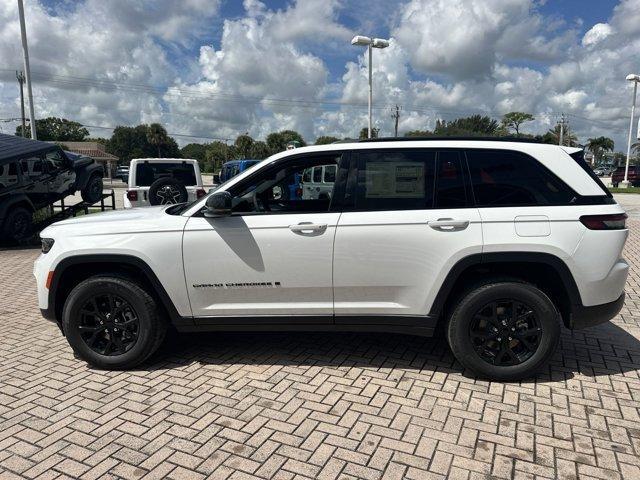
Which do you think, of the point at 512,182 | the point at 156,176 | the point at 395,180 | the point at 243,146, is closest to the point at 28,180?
the point at 156,176

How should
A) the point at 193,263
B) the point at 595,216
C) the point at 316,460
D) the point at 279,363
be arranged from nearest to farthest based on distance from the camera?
the point at 316,460, the point at 595,216, the point at 193,263, the point at 279,363

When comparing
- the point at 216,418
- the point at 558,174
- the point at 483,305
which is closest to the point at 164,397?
the point at 216,418

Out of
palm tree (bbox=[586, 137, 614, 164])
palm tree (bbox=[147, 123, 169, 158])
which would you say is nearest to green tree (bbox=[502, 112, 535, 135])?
palm tree (bbox=[586, 137, 614, 164])

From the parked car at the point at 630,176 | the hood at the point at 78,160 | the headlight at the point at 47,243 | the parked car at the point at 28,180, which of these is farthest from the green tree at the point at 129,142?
the headlight at the point at 47,243

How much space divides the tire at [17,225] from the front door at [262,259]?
8.27 metres

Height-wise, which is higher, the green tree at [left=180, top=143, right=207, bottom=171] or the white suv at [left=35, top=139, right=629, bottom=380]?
the green tree at [left=180, top=143, right=207, bottom=171]

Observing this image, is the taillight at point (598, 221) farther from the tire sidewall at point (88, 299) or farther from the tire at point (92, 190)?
the tire at point (92, 190)

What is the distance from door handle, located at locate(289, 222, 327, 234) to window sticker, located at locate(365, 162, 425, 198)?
432 mm

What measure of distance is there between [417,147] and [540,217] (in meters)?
1.04

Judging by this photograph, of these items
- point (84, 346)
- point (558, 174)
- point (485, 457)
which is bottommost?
point (485, 457)

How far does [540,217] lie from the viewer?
11.3ft

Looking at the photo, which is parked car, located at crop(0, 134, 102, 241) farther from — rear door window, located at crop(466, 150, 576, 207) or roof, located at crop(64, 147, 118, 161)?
roof, located at crop(64, 147, 118, 161)

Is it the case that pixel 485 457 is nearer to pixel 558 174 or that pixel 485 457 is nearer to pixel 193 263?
pixel 558 174

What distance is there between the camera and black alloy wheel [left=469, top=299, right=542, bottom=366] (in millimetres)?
3523
